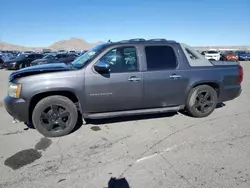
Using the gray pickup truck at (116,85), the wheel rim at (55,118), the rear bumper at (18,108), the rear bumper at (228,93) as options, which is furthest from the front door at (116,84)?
the rear bumper at (228,93)

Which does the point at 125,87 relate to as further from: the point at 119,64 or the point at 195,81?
the point at 195,81

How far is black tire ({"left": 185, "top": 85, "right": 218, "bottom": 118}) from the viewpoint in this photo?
5426 millimetres

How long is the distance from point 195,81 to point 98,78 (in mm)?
2332

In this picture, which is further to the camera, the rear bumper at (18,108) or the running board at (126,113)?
the running board at (126,113)

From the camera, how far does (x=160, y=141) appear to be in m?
4.29

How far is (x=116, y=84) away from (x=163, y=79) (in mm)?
1100

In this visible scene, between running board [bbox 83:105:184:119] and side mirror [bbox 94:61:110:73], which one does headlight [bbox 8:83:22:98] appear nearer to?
running board [bbox 83:105:184:119]

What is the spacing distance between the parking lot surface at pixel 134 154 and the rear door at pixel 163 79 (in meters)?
0.59

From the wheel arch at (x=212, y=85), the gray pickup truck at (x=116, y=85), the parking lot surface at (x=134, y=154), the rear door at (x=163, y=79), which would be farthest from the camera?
the wheel arch at (x=212, y=85)

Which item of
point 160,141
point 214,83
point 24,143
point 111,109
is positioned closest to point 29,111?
point 24,143

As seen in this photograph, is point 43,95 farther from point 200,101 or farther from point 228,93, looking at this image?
point 228,93

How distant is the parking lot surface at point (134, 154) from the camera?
307 cm

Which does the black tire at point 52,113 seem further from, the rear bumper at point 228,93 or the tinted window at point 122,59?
the rear bumper at point 228,93

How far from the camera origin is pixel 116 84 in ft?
15.2
